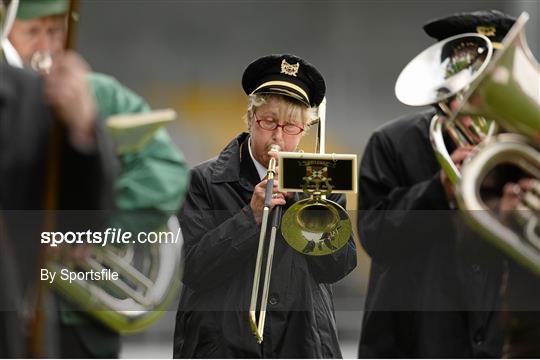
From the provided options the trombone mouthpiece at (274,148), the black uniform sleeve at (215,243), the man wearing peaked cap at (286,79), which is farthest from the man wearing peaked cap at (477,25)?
the black uniform sleeve at (215,243)

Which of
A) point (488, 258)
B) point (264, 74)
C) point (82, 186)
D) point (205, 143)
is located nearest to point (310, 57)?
point (205, 143)

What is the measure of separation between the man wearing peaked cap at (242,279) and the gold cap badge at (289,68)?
7.9 inches

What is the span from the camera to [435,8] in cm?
1031

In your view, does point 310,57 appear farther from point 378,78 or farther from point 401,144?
point 401,144

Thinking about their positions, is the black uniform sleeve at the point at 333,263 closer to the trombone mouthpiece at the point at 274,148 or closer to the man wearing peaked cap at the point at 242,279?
the man wearing peaked cap at the point at 242,279

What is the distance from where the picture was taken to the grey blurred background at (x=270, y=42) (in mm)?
10070

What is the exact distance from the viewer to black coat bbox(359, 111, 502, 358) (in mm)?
4941

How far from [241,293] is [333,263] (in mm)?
345

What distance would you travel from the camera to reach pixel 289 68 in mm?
5375

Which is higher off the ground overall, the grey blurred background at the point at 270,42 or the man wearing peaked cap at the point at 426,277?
the grey blurred background at the point at 270,42

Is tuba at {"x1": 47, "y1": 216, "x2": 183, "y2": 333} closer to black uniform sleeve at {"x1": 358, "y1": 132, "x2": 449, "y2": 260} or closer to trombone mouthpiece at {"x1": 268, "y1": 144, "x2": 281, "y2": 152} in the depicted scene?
trombone mouthpiece at {"x1": 268, "y1": 144, "x2": 281, "y2": 152}

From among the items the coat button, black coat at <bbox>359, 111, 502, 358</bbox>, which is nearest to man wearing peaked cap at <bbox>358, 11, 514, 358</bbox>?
black coat at <bbox>359, 111, 502, 358</bbox>

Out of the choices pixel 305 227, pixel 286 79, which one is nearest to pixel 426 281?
pixel 305 227

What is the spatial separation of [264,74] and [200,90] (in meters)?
4.42
